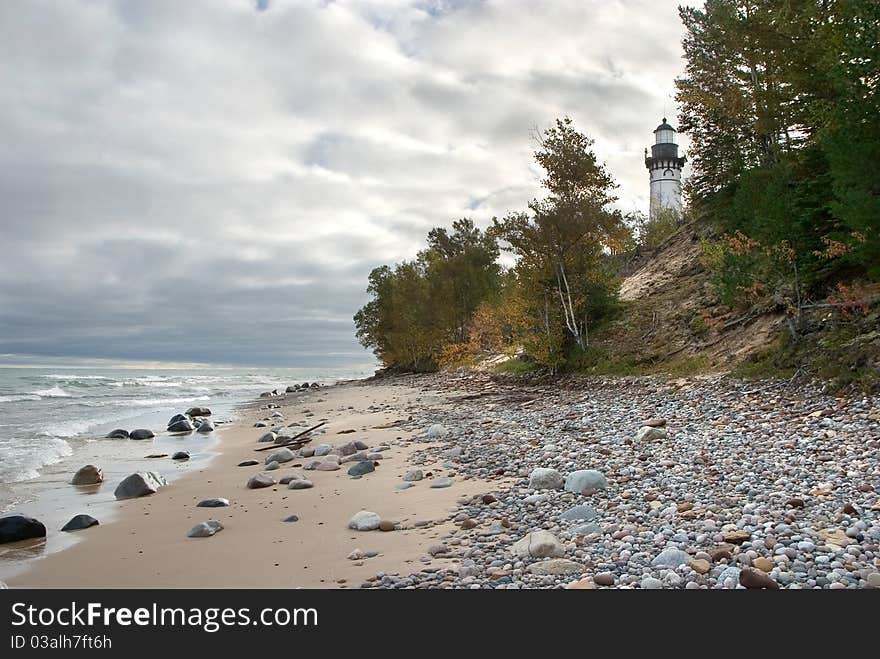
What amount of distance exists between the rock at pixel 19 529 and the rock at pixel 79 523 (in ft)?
1.34

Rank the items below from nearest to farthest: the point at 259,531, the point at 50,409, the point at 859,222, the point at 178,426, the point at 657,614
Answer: the point at 657,614, the point at 259,531, the point at 859,222, the point at 178,426, the point at 50,409

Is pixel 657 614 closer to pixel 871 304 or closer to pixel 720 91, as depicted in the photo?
pixel 871 304

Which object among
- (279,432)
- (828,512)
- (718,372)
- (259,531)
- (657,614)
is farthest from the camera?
(279,432)

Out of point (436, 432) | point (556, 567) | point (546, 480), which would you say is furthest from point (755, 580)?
point (436, 432)

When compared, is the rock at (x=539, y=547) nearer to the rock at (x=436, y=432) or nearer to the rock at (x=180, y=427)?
the rock at (x=436, y=432)

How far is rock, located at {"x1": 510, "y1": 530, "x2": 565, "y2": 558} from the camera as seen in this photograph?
5.80 meters

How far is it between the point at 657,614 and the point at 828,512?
3130mm

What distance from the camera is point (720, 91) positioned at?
24.8m

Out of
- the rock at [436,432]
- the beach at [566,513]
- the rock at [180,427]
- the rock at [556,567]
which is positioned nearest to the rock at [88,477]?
the beach at [566,513]

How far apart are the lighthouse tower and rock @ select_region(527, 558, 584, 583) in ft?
232

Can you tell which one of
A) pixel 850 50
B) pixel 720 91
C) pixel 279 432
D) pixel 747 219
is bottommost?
pixel 279 432

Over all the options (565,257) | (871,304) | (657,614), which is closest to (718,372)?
(871,304)

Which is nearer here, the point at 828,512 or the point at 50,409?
the point at 828,512

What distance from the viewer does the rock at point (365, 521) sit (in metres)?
7.77
